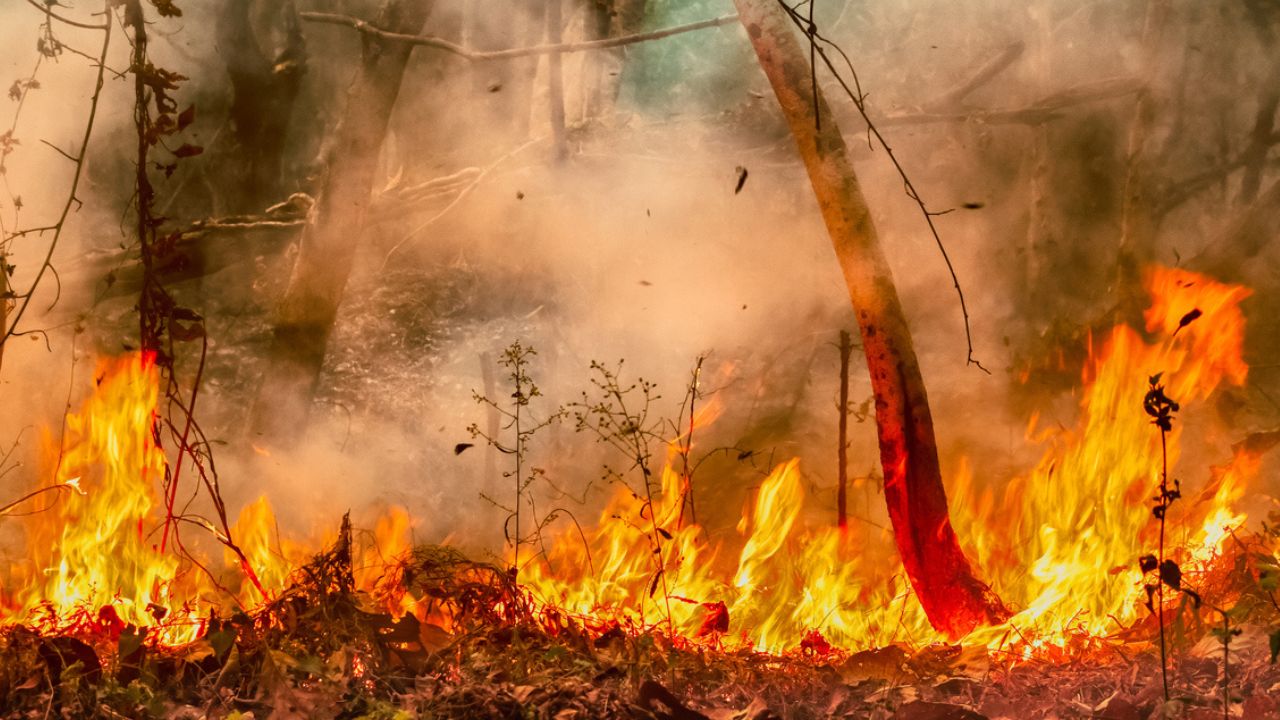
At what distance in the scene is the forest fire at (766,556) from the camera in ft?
15.4

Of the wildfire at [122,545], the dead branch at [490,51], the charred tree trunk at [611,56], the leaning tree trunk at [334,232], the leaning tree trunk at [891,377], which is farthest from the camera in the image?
the charred tree trunk at [611,56]

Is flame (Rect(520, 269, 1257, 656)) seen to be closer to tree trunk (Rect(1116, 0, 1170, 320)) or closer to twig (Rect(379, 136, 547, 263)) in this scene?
tree trunk (Rect(1116, 0, 1170, 320))

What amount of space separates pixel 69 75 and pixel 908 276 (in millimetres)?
5604

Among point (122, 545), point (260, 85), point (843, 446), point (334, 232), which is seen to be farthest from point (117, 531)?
point (843, 446)

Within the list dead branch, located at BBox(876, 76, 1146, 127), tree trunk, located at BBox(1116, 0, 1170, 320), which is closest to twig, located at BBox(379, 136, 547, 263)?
dead branch, located at BBox(876, 76, 1146, 127)

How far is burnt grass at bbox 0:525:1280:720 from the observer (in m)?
3.52

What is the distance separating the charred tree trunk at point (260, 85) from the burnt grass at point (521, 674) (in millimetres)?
3875

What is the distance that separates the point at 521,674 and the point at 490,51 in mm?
4758

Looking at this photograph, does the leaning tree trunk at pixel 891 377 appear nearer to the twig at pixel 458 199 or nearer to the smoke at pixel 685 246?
the smoke at pixel 685 246

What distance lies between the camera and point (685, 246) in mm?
7074

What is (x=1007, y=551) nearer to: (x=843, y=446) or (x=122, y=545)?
(x=843, y=446)

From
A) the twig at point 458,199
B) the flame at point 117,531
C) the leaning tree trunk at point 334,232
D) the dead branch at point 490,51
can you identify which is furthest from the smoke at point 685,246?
the flame at point 117,531

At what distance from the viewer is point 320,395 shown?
711 centimetres

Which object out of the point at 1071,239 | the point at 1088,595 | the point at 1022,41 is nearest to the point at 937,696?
the point at 1088,595
